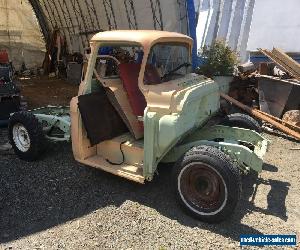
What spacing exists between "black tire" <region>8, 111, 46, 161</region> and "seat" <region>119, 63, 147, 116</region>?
5.81ft

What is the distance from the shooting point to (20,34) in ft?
58.8

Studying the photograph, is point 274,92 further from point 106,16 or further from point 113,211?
point 106,16

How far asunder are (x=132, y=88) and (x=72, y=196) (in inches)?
71.4

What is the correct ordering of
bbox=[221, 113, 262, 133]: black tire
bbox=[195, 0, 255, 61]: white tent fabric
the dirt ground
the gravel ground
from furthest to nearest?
bbox=[195, 0, 255, 61]: white tent fabric, the dirt ground, bbox=[221, 113, 262, 133]: black tire, the gravel ground

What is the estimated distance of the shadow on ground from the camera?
436cm

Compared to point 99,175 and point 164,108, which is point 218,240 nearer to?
point 164,108

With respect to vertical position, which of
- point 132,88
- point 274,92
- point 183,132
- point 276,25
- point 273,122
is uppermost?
point 276,25

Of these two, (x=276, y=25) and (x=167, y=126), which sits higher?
(x=276, y=25)

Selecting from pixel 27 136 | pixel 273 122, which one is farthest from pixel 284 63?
pixel 27 136

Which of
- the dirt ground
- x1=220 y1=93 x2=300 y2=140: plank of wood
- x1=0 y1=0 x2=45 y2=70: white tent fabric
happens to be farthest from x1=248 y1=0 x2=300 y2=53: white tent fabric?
x1=0 y1=0 x2=45 y2=70: white tent fabric

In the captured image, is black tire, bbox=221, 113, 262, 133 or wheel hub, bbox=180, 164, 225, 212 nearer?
wheel hub, bbox=180, 164, 225, 212

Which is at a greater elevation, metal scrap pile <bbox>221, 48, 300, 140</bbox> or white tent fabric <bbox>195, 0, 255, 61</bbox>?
white tent fabric <bbox>195, 0, 255, 61</bbox>

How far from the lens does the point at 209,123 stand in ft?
19.7

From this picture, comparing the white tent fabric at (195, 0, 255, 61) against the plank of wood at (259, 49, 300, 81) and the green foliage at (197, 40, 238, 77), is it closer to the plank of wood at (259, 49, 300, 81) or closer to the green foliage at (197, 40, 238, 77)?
the green foliage at (197, 40, 238, 77)
